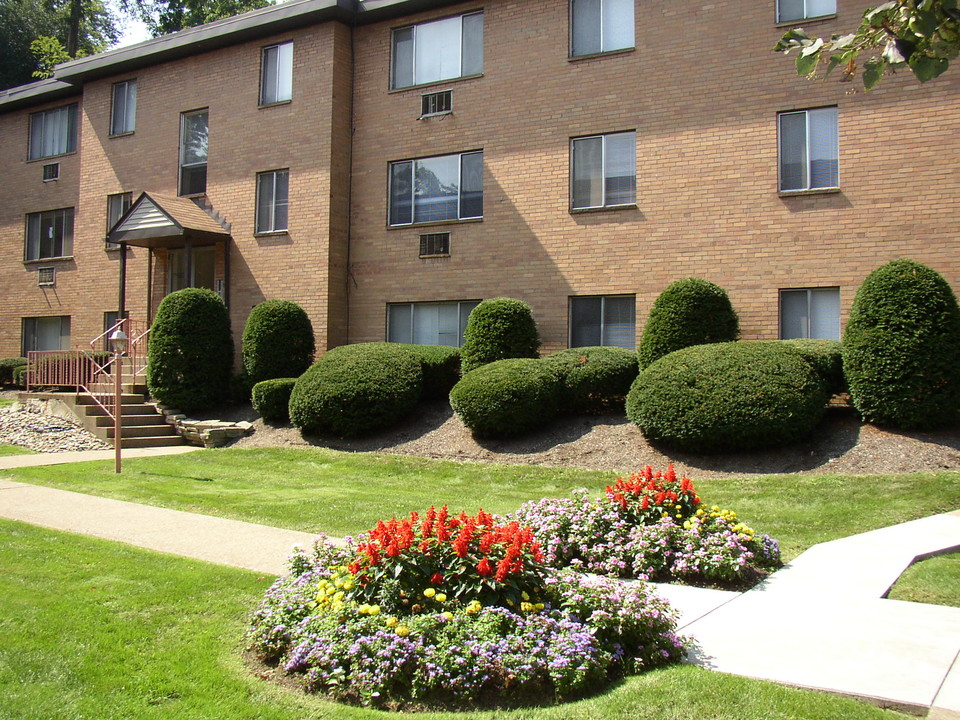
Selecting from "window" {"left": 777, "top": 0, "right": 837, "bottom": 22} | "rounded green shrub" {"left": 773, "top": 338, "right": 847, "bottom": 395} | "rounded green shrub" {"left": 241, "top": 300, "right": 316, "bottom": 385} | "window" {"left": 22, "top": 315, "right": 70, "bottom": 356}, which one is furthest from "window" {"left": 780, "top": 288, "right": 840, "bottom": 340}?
"window" {"left": 22, "top": 315, "right": 70, "bottom": 356}

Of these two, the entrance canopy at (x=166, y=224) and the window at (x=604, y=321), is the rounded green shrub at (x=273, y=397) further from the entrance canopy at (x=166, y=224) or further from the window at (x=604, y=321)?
the window at (x=604, y=321)

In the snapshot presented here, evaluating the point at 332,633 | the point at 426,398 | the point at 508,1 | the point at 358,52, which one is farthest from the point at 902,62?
the point at 358,52

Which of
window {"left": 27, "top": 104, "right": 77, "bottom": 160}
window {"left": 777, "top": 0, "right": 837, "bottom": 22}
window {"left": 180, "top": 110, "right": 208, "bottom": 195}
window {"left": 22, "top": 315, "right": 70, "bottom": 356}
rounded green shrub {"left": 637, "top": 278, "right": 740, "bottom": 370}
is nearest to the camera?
rounded green shrub {"left": 637, "top": 278, "right": 740, "bottom": 370}

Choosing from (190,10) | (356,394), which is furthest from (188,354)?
(190,10)

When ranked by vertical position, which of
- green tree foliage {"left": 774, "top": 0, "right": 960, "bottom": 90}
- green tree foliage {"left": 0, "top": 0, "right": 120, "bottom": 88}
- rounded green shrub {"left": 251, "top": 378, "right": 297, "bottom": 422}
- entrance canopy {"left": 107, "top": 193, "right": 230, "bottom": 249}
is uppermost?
green tree foliage {"left": 0, "top": 0, "right": 120, "bottom": 88}

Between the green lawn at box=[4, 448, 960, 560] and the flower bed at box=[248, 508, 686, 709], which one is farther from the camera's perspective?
the green lawn at box=[4, 448, 960, 560]

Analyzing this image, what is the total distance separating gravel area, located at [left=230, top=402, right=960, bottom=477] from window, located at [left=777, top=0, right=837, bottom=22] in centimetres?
716

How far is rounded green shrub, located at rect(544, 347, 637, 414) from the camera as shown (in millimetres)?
14311

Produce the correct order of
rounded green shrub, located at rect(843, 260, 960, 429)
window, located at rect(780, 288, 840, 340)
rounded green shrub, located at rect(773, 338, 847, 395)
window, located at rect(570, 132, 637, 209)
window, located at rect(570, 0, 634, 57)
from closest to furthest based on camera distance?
rounded green shrub, located at rect(843, 260, 960, 429), rounded green shrub, located at rect(773, 338, 847, 395), window, located at rect(780, 288, 840, 340), window, located at rect(570, 132, 637, 209), window, located at rect(570, 0, 634, 57)

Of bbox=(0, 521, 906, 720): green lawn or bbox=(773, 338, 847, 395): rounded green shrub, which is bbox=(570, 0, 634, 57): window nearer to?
bbox=(773, 338, 847, 395): rounded green shrub

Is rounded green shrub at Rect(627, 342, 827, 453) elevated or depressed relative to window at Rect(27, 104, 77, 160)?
depressed

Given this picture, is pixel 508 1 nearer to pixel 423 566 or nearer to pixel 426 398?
pixel 426 398

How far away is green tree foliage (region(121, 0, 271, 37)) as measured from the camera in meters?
35.6

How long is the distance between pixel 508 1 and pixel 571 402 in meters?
8.91
